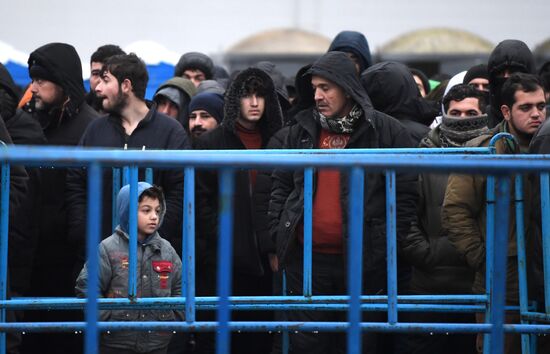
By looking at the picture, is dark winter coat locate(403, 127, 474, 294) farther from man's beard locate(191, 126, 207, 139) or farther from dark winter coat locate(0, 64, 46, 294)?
dark winter coat locate(0, 64, 46, 294)

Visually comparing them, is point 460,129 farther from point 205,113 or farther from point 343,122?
point 205,113

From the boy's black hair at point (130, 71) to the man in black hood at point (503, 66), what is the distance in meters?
2.19

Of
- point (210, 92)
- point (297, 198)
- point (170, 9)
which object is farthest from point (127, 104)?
point (170, 9)

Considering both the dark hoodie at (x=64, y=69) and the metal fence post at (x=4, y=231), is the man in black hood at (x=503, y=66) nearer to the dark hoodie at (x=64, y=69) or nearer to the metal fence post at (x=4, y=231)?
the dark hoodie at (x=64, y=69)

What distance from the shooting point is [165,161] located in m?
3.92

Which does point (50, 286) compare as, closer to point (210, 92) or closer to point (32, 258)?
point (32, 258)

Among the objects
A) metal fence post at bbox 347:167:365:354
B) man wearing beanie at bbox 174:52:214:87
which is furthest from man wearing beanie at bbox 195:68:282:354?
metal fence post at bbox 347:167:365:354

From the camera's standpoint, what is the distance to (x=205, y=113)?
26.9 feet

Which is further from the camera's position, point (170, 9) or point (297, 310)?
point (170, 9)

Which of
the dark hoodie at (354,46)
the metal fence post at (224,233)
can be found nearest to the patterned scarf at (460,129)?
the dark hoodie at (354,46)

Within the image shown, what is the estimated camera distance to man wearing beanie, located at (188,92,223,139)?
8.16 m

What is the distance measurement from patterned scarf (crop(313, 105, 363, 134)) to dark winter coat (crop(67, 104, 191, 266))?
1.00 m

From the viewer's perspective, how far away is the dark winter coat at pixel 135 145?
7.08 m

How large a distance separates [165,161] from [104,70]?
3.76 m
